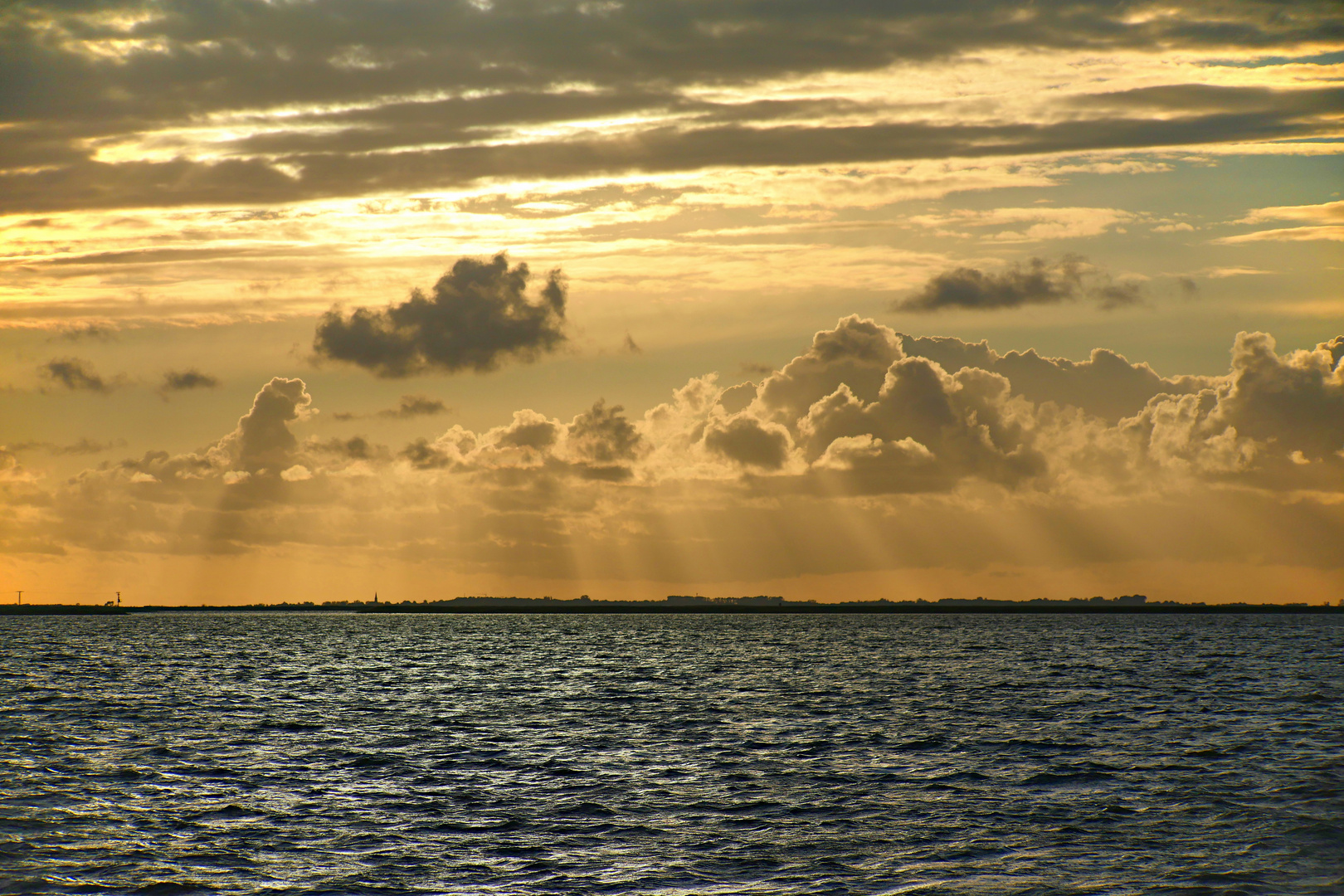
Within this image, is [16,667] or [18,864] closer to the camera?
[18,864]

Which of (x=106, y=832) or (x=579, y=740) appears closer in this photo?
(x=106, y=832)

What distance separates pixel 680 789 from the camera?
135 ft

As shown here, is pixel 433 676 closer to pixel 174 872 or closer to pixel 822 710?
pixel 822 710

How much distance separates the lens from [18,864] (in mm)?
31031

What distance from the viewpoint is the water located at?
1169 inches

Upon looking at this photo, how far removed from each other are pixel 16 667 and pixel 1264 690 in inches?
4629

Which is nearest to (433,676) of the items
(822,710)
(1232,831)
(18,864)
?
(822,710)

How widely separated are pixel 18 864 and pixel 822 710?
45.3 meters

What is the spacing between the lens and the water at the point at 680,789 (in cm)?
2970

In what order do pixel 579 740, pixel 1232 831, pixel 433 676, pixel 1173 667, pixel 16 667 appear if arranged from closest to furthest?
1. pixel 1232 831
2. pixel 579 740
3. pixel 433 676
4. pixel 1173 667
5. pixel 16 667

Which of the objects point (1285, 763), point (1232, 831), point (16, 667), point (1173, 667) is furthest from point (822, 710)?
point (16, 667)

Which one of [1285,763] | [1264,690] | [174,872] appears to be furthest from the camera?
[1264,690]

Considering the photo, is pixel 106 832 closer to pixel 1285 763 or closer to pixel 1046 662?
pixel 1285 763

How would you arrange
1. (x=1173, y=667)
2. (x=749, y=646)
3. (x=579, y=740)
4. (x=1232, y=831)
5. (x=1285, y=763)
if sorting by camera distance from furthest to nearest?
(x=749, y=646), (x=1173, y=667), (x=579, y=740), (x=1285, y=763), (x=1232, y=831)
